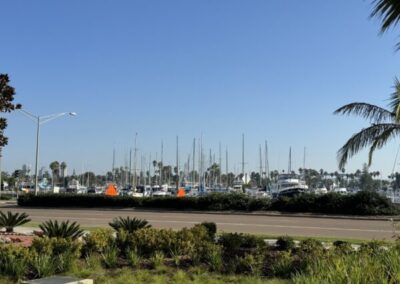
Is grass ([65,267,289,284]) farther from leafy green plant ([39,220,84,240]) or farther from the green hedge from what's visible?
the green hedge

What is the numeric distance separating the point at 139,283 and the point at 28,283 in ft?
5.70

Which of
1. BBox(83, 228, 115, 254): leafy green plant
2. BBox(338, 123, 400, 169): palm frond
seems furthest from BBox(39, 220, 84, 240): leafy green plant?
BBox(338, 123, 400, 169): palm frond

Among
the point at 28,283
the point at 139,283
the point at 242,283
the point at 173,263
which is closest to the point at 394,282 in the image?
the point at 242,283

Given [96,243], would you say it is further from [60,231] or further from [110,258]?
[60,231]

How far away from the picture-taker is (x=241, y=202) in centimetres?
3475

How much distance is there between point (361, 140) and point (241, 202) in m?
16.9

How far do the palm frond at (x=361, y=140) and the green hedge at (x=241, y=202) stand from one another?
13173mm

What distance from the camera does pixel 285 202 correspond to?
33.3 meters

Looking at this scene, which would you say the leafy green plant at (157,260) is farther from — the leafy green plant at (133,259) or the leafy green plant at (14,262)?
the leafy green plant at (14,262)

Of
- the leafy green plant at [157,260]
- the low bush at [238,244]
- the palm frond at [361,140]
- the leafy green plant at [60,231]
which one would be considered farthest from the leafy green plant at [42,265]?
the palm frond at [361,140]

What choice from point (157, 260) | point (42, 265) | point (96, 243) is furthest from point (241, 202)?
point (42, 265)

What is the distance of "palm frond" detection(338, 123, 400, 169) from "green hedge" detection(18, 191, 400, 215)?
13173mm

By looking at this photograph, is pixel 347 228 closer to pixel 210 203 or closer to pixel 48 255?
pixel 210 203

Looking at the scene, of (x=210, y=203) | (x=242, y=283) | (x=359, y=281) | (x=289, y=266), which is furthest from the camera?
(x=210, y=203)
